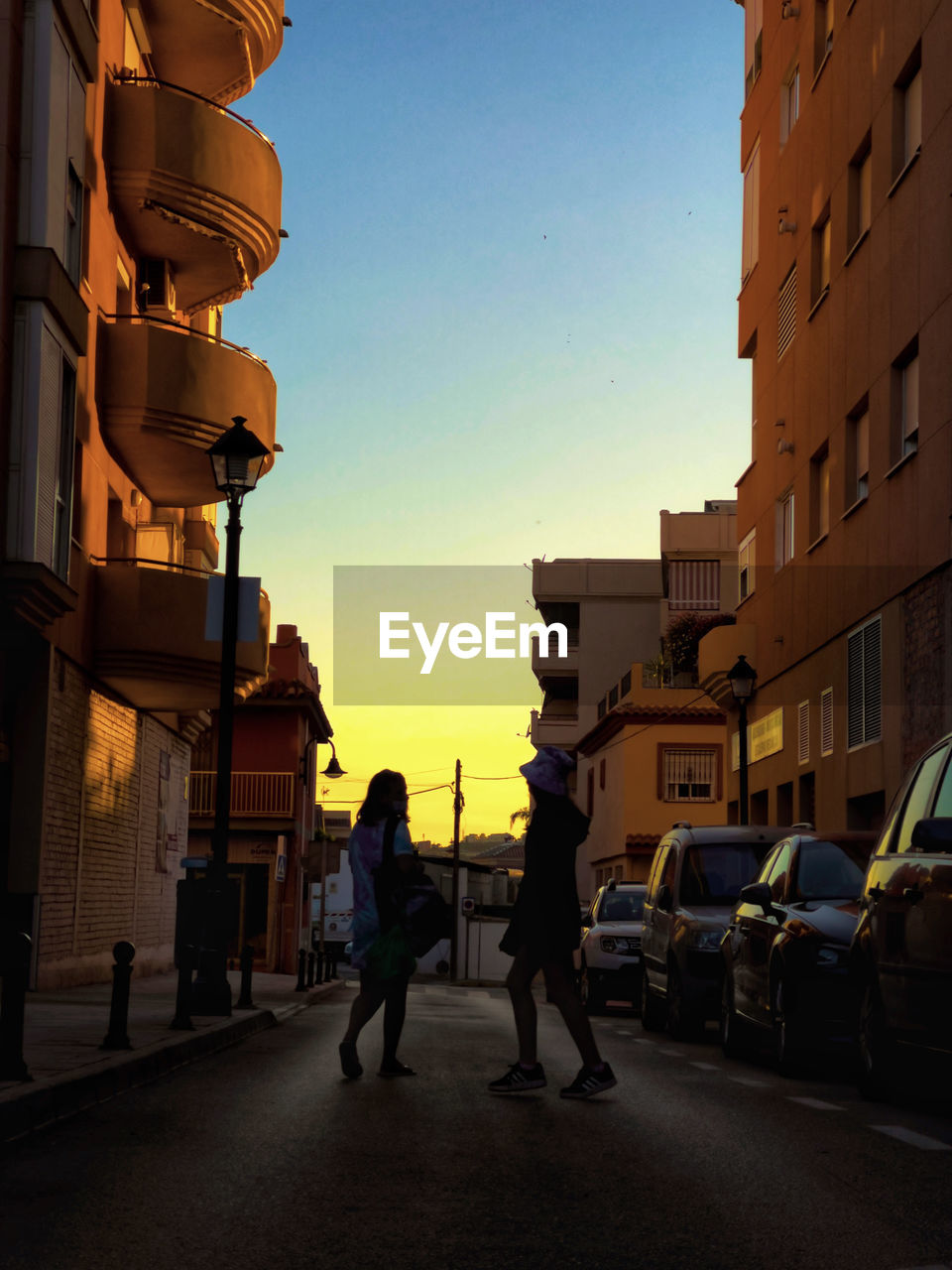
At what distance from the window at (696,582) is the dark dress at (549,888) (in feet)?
163

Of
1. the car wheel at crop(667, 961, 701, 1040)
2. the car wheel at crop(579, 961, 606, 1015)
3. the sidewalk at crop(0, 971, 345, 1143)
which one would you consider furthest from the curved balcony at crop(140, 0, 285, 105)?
the car wheel at crop(667, 961, 701, 1040)

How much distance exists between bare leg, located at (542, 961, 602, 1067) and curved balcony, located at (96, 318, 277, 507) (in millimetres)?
15547

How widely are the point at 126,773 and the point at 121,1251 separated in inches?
864

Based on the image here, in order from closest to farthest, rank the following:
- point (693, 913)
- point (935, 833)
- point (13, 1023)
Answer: point (935, 833), point (13, 1023), point (693, 913)

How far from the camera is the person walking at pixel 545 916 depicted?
9523 millimetres

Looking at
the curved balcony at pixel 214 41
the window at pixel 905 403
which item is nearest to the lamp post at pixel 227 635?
the window at pixel 905 403

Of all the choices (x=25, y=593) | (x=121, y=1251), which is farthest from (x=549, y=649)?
(x=121, y=1251)

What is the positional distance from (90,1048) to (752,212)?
2821 centimetres

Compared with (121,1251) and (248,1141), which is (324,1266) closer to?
(121,1251)

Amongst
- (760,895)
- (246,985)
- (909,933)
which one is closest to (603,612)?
(246,985)

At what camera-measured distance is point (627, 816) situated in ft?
171

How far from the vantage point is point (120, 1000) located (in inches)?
446

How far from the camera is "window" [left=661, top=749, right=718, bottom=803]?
52188mm

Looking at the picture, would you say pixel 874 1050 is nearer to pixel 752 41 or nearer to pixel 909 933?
pixel 909 933
